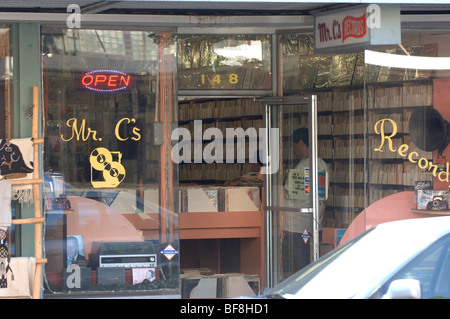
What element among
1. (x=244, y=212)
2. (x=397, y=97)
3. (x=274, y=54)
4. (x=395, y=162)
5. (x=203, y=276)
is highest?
(x=274, y=54)

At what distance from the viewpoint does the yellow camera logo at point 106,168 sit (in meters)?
7.49

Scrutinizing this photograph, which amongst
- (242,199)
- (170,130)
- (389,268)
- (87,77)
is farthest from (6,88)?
(389,268)

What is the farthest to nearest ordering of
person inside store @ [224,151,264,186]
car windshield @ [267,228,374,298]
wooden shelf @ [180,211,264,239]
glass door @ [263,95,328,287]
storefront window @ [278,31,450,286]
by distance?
person inside store @ [224,151,264,186]
wooden shelf @ [180,211,264,239]
glass door @ [263,95,328,287]
storefront window @ [278,31,450,286]
car windshield @ [267,228,374,298]

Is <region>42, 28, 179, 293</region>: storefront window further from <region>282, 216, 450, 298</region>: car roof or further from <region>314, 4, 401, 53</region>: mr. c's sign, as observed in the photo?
<region>282, 216, 450, 298</region>: car roof

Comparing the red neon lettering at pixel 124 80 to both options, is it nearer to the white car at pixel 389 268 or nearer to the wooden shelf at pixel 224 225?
the wooden shelf at pixel 224 225

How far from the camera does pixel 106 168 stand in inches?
296

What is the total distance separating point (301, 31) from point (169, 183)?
2.31 m

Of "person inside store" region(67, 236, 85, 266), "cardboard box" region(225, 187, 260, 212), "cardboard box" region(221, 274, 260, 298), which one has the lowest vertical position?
"cardboard box" region(221, 274, 260, 298)

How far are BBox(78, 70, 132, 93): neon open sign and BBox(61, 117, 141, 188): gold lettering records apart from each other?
1.18 ft

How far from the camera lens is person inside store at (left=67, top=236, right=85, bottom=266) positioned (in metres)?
7.45

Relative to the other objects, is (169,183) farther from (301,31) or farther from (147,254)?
(301,31)

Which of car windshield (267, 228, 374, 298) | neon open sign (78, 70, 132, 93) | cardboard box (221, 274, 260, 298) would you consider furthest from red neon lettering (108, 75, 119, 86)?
car windshield (267, 228, 374, 298)

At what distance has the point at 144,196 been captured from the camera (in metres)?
7.61

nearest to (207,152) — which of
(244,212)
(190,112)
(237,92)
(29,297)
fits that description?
(190,112)
